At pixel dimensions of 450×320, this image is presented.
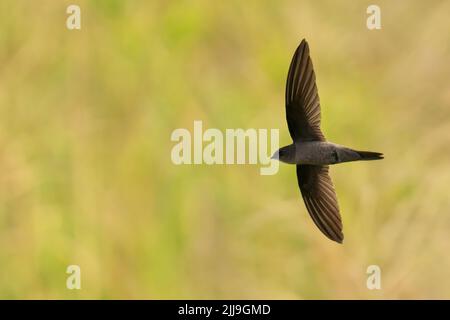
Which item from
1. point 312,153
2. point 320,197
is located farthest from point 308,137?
point 320,197

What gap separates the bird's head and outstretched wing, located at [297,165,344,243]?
113 millimetres

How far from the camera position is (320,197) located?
1.88 meters

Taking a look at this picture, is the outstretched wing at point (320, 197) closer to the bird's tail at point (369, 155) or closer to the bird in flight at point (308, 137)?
the bird in flight at point (308, 137)

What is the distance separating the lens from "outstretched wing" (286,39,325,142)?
1.77 m

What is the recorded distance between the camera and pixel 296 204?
95.7 inches

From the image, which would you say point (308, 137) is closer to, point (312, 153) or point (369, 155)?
point (312, 153)

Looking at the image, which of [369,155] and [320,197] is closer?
[369,155]

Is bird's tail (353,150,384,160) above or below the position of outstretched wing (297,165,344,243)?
above

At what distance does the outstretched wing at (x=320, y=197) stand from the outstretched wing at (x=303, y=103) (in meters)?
0.12

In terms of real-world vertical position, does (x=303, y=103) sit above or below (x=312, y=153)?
above

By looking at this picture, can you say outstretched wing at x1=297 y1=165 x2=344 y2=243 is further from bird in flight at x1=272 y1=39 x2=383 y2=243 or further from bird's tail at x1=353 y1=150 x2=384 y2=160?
bird's tail at x1=353 y1=150 x2=384 y2=160

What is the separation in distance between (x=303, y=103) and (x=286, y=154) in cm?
11

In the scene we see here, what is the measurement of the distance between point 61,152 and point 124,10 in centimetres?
47

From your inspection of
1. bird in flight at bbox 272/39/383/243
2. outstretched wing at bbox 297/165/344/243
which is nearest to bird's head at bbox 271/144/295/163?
bird in flight at bbox 272/39/383/243
